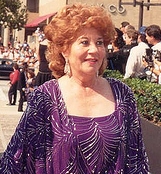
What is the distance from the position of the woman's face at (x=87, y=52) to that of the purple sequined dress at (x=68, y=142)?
0.66ft

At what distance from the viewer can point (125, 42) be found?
1162 cm

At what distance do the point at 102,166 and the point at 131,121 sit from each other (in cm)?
32

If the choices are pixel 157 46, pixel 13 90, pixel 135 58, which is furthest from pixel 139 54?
A: pixel 13 90

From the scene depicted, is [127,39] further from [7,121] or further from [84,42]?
[84,42]

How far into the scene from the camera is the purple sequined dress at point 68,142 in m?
3.28

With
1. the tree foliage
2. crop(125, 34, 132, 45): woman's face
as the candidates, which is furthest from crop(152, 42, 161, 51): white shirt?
the tree foliage

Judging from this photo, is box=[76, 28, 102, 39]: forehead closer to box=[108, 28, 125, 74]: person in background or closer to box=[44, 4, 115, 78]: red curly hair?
box=[44, 4, 115, 78]: red curly hair

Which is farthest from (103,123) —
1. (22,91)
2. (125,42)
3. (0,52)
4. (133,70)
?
(0,52)

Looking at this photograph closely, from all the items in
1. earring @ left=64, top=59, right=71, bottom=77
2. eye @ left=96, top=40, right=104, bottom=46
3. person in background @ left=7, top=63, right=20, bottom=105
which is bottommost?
person in background @ left=7, top=63, right=20, bottom=105

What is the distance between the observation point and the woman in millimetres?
3285

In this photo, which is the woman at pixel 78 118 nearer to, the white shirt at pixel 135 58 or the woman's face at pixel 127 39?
the white shirt at pixel 135 58

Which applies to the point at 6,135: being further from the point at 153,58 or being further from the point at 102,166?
the point at 102,166

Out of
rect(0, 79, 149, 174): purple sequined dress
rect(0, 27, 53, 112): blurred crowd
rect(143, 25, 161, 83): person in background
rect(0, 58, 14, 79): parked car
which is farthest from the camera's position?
rect(0, 58, 14, 79): parked car

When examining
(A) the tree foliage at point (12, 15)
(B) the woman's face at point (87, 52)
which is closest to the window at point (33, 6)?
(A) the tree foliage at point (12, 15)
